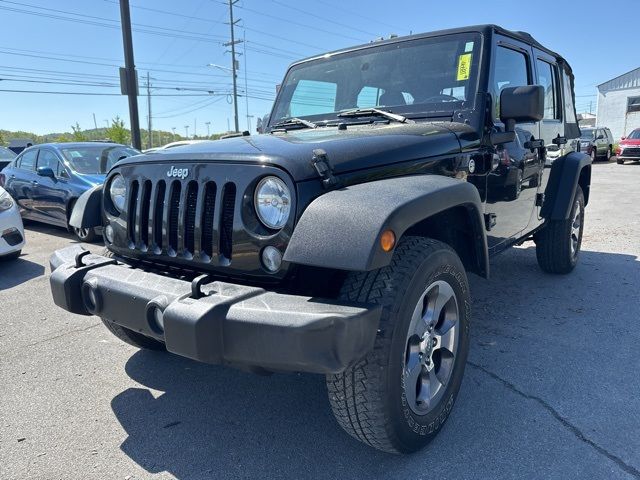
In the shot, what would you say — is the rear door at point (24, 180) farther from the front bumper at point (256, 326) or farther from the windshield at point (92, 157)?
the front bumper at point (256, 326)

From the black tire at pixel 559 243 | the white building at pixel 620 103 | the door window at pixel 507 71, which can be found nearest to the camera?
the door window at pixel 507 71

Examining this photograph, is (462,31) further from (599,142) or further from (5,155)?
(599,142)

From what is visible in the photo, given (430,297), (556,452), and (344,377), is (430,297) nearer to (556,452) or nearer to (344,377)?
(344,377)

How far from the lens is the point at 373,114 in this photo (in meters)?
2.99

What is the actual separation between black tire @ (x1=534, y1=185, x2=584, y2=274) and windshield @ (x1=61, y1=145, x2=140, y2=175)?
20.6 ft

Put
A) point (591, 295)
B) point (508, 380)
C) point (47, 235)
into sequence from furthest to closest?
point (47, 235)
point (591, 295)
point (508, 380)

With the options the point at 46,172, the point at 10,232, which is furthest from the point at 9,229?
the point at 46,172

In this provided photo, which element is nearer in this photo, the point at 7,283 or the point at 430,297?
the point at 430,297

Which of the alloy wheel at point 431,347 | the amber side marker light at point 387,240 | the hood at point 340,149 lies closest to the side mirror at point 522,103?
the hood at point 340,149

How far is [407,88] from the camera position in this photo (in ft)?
10.3

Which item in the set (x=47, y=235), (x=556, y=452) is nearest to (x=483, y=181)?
(x=556, y=452)

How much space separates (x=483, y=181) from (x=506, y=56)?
1015 mm

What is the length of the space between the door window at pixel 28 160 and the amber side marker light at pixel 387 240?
8457 mm

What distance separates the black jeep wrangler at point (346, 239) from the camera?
5.59ft
